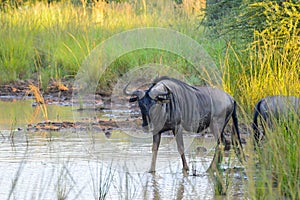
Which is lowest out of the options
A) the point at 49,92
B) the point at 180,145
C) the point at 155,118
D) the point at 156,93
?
the point at 49,92

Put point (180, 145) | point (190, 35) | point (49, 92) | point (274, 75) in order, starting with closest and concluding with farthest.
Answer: point (180, 145) < point (274, 75) < point (49, 92) < point (190, 35)

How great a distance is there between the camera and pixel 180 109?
7883 mm

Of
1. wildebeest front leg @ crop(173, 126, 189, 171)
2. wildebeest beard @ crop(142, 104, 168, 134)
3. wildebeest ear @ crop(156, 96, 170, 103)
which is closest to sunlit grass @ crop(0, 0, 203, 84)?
wildebeest front leg @ crop(173, 126, 189, 171)

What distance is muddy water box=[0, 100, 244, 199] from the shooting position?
6.54m

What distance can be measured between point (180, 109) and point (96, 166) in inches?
42.2

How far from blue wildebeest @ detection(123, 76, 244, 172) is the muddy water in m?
0.34

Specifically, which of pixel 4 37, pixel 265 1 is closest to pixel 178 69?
pixel 265 1

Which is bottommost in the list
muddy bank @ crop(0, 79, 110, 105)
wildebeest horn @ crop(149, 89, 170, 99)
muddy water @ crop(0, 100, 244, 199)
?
muddy bank @ crop(0, 79, 110, 105)

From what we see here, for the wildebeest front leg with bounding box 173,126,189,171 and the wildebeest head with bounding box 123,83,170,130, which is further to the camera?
the wildebeest front leg with bounding box 173,126,189,171

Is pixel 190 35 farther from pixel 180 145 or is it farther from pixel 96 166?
pixel 96 166

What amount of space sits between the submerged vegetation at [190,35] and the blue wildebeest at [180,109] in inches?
18.0

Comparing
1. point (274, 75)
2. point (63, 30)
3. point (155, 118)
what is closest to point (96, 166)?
point (155, 118)

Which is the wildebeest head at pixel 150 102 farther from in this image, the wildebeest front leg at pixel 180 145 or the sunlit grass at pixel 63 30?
the sunlit grass at pixel 63 30

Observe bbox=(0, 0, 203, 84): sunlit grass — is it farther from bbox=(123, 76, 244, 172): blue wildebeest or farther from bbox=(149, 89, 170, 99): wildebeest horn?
bbox=(149, 89, 170, 99): wildebeest horn
